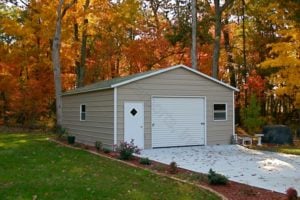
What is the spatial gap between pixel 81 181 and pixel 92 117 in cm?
898

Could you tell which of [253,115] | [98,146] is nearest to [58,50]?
[98,146]

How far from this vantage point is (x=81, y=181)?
852 cm

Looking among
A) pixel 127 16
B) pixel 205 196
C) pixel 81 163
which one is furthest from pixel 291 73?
pixel 205 196

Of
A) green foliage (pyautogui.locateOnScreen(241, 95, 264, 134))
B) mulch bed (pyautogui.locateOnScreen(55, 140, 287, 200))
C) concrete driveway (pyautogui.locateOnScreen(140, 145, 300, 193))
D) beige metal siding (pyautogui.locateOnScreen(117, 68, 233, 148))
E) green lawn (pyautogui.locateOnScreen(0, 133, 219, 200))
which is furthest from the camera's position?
green foliage (pyautogui.locateOnScreen(241, 95, 264, 134))

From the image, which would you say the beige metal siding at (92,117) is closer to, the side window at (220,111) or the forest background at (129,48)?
the side window at (220,111)

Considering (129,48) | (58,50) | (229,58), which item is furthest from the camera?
(229,58)

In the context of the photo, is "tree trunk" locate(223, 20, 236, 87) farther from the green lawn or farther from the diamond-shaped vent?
the green lawn

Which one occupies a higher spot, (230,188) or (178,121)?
(178,121)

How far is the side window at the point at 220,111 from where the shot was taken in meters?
17.9

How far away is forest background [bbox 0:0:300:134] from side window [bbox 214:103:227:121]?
183 inches

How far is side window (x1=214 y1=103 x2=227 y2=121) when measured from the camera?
58.7ft

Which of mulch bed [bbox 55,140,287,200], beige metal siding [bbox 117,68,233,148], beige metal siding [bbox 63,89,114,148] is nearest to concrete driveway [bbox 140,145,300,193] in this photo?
mulch bed [bbox 55,140,287,200]

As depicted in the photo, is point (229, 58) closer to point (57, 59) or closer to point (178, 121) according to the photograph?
point (57, 59)

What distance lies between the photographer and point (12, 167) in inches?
412
